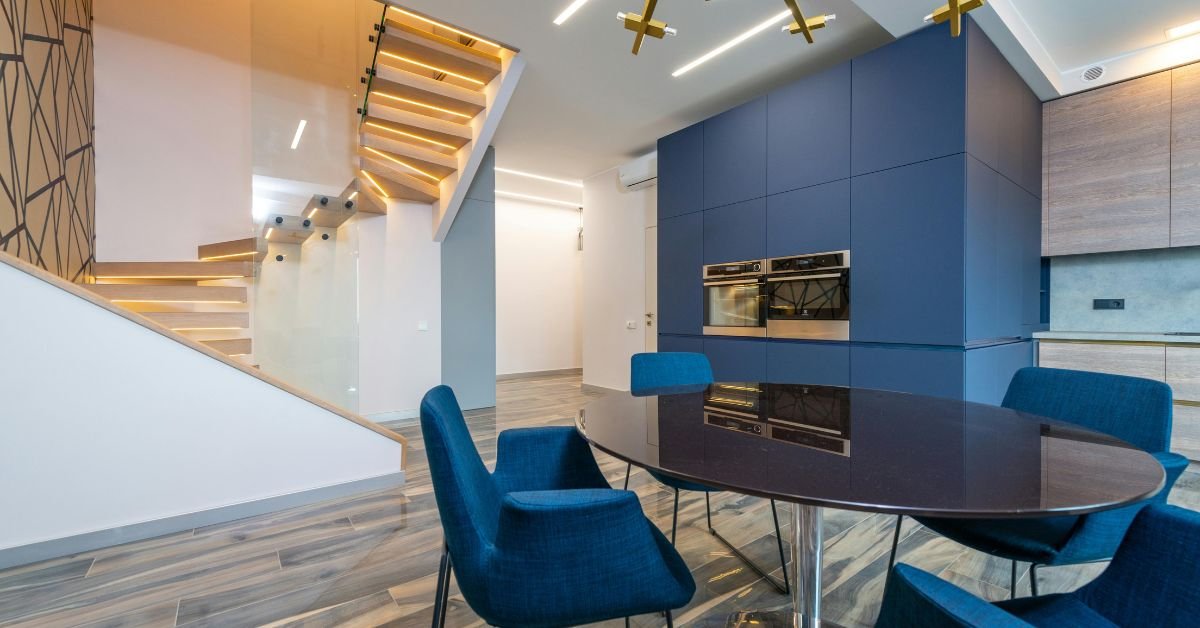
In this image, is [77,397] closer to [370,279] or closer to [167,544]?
[167,544]

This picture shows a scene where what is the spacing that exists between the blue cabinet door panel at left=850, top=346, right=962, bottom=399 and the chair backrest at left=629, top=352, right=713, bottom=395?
126cm

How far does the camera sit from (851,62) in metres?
3.25

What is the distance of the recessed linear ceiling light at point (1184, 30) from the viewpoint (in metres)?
3.13

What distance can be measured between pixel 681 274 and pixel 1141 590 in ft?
12.5

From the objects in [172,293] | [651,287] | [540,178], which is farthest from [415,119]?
[651,287]

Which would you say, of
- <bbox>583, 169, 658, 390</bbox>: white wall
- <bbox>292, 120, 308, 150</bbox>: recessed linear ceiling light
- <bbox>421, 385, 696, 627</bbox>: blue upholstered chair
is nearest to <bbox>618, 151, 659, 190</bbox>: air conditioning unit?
<bbox>583, 169, 658, 390</bbox>: white wall

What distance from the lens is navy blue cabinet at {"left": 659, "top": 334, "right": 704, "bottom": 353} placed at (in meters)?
4.36

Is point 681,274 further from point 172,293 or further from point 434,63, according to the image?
point 172,293

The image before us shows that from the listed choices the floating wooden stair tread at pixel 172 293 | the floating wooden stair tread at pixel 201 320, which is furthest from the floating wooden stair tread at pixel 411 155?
the floating wooden stair tread at pixel 201 320

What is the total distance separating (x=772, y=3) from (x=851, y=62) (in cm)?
76

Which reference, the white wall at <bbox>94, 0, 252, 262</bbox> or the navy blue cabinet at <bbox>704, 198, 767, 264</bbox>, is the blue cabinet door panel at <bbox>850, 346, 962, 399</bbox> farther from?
the white wall at <bbox>94, 0, 252, 262</bbox>

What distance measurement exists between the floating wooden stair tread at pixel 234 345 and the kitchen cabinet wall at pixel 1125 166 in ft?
20.7

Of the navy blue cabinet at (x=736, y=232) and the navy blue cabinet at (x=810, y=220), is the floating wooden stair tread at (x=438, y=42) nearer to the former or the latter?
the navy blue cabinet at (x=736, y=232)

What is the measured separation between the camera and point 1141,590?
91cm
